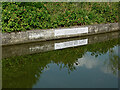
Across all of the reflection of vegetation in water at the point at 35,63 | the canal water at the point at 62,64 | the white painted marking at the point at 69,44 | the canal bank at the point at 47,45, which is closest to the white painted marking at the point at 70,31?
the canal bank at the point at 47,45

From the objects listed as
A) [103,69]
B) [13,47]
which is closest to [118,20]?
[103,69]

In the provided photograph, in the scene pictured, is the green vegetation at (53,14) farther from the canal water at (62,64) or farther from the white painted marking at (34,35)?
the canal water at (62,64)

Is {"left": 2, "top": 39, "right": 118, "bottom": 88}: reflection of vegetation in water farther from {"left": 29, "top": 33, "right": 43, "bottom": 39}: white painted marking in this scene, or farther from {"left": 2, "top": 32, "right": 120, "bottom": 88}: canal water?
{"left": 29, "top": 33, "right": 43, "bottom": 39}: white painted marking

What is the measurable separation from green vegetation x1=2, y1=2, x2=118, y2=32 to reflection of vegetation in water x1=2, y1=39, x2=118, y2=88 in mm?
2269

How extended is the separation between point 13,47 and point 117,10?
8665 millimetres

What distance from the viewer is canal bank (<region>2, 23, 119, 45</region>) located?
7.65m

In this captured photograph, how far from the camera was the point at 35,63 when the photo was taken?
5.87 m

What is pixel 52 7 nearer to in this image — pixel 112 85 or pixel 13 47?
pixel 13 47

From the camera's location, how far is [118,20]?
1192cm

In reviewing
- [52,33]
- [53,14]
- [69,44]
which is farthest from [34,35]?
[53,14]

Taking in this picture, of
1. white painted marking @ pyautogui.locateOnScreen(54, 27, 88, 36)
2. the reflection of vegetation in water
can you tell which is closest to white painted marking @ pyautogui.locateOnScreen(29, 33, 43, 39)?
white painted marking @ pyautogui.locateOnScreen(54, 27, 88, 36)

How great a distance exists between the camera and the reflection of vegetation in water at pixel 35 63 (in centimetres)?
456

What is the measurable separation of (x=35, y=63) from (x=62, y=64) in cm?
102

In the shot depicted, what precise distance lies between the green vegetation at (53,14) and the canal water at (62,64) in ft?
3.91
